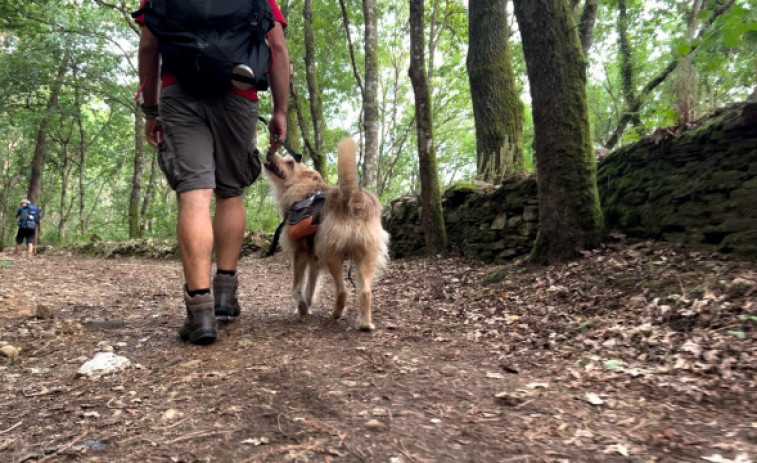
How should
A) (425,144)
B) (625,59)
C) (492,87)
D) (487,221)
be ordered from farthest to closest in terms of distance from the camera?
(625,59) → (492,87) → (425,144) → (487,221)

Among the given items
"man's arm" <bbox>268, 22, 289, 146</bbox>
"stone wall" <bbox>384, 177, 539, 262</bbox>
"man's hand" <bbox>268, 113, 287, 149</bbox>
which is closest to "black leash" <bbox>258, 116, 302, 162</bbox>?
"man's hand" <bbox>268, 113, 287, 149</bbox>

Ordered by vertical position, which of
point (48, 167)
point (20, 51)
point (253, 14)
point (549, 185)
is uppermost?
point (20, 51)

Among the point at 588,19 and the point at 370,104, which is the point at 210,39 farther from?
the point at 588,19

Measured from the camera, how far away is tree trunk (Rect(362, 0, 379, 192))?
9754 millimetres

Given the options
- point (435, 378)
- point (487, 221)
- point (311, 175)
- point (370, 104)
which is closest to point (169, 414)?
point (435, 378)

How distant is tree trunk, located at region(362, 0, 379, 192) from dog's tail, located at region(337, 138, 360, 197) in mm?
6158

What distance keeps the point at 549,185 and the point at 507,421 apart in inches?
122

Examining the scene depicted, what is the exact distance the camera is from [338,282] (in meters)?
3.55

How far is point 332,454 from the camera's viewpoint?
1530mm

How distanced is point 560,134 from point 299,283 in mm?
2909

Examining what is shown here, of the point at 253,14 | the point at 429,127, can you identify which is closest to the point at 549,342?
the point at 253,14

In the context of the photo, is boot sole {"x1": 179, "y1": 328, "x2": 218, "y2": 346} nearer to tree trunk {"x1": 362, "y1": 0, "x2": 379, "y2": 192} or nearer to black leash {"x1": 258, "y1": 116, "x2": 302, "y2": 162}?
black leash {"x1": 258, "y1": 116, "x2": 302, "y2": 162}

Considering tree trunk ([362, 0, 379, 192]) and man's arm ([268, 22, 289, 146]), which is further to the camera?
tree trunk ([362, 0, 379, 192])

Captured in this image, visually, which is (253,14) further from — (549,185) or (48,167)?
(48,167)
